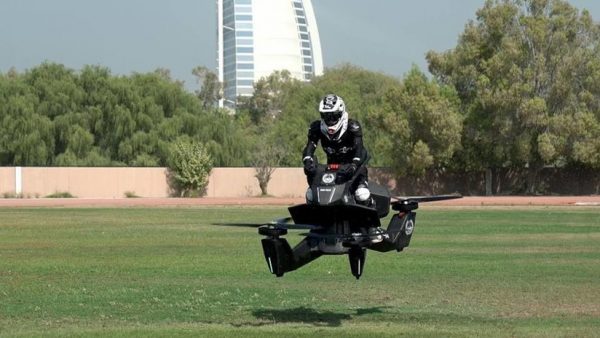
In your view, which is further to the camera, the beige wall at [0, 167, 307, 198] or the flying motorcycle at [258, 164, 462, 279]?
the beige wall at [0, 167, 307, 198]

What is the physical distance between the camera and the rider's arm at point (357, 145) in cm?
1186

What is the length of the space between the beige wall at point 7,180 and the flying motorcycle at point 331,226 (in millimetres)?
59195

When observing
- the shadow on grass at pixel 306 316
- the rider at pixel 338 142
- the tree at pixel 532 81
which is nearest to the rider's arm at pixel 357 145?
the rider at pixel 338 142

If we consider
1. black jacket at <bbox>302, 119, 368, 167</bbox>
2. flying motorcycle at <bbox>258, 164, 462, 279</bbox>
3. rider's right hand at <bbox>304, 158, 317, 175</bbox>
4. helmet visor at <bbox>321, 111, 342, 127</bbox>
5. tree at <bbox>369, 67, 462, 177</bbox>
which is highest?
tree at <bbox>369, 67, 462, 177</bbox>

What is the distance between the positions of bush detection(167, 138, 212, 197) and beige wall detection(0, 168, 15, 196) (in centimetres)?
1092

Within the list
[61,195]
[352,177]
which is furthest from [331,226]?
[61,195]

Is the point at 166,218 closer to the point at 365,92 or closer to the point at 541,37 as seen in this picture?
the point at 541,37

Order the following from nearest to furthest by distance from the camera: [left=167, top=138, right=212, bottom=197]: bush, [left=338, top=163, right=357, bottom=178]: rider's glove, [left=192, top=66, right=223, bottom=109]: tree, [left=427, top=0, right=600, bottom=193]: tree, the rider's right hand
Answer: [left=338, top=163, right=357, bottom=178]: rider's glove, the rider's right hand, [left=427, top=0, right=600, bottom=193]: tree, [left=167, top=138, right=212, bottom=197]: bush, [left=192, top=66, right=223, bottom=109]: tree

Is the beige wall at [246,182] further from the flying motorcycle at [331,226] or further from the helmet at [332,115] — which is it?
the helmet at [332,115]

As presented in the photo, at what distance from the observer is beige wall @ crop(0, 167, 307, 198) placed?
68750 millimetres

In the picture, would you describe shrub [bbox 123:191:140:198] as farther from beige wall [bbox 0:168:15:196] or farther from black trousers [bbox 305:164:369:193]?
black trousers [bbox 305:164:369:193]

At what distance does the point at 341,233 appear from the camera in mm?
11734

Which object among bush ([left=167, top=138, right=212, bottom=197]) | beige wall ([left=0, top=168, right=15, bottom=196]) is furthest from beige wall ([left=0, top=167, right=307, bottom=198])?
bush ([left=167, top=138, right=212, bottom=197])

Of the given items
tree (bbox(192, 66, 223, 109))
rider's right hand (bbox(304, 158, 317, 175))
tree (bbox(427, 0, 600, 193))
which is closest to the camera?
rider's right hand (bbox(304, 158, 317, 175))
